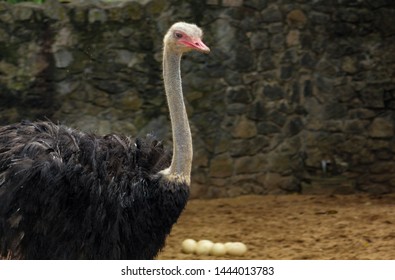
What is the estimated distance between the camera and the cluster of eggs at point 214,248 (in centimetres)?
603

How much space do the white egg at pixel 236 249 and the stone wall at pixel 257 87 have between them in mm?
1671

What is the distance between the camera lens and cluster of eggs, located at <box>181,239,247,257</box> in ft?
19.8

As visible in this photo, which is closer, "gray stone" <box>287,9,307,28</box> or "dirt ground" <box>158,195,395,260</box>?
"dirt ground" <box>158,195,395,260</box>

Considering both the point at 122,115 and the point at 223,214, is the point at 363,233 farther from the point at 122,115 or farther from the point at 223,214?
the point at 122,115

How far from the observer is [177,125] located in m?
4.88

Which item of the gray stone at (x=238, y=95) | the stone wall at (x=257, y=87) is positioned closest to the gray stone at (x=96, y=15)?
the stone wall at (x=257, y=87)

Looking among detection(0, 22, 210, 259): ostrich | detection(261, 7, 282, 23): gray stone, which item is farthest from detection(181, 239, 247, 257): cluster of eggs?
detection(261, 7, 282, 23): gray stone

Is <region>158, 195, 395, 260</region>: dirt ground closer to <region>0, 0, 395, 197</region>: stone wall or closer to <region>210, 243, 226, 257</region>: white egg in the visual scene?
<region>210, 243, 226, 257</region>: white egg

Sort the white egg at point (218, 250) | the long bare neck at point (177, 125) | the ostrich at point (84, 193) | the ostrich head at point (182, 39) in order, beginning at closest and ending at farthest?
the ostrich at point (84, 193) < the long bare neck at point (177, 125) < the ostrich head at point (182, 39) < the white egg at point (218, 250)

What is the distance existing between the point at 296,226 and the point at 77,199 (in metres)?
2.62

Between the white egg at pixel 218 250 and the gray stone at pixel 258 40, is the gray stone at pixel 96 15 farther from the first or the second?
the white egg at pixel 218 250

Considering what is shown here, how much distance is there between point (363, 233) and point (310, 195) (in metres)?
1.53

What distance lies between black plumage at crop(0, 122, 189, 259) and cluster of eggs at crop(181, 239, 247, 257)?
1.32m

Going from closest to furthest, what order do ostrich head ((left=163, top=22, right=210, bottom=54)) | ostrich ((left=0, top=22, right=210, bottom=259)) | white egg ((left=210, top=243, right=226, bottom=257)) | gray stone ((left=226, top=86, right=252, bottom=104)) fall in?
ostrich ((left=0, top=22, right=210, bottom=259)), ostrich head ((left=163, top=22, right=210, bottom=54)), white egg ((left=210, top=243, right=226, bottom=257)), gray stone ((left=226, top=86, right=252, bottom=104))
